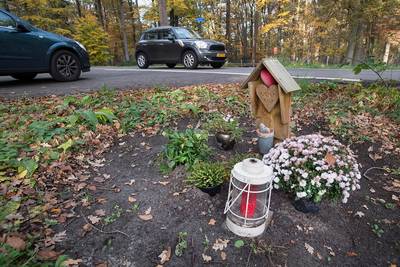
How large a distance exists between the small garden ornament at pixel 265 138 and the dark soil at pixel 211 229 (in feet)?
1.88

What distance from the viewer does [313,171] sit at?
233 cm

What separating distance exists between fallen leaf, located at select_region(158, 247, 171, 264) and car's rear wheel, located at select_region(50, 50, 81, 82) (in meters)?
5.74

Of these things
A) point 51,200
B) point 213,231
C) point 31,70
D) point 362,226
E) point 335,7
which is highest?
point 335,7

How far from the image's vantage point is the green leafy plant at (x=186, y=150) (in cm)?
292

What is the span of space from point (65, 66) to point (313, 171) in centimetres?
625

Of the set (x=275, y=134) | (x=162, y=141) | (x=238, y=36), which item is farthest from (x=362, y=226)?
(x=238, y=36)

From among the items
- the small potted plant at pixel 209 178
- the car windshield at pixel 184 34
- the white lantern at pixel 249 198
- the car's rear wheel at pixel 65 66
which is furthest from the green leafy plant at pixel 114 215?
the car windshield at pixel 184 34

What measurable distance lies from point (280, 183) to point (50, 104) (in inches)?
147

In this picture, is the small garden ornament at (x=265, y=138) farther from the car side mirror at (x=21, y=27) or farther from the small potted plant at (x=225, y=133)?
the car side mirror at (x=21, y=27)

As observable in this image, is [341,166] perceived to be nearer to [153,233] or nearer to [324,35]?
[153,233]

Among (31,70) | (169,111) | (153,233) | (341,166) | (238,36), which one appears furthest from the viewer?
(238,36)

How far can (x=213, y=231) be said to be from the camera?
2.23m

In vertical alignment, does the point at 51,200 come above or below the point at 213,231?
above

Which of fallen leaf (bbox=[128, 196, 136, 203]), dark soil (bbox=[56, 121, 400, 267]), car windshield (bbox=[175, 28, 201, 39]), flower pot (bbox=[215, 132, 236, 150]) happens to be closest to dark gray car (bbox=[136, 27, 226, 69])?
car windshield (bbox=[175, 28, 201, 39])
